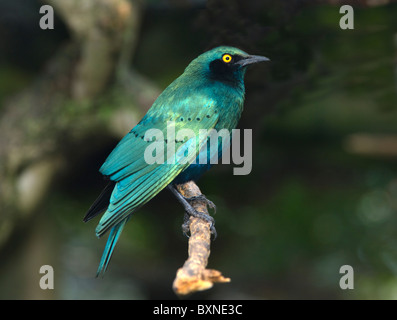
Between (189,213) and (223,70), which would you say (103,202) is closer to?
(189,213)

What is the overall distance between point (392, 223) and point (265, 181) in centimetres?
125

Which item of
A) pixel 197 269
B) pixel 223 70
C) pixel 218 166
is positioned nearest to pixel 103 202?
pixel 197 269

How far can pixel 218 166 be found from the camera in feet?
15.6

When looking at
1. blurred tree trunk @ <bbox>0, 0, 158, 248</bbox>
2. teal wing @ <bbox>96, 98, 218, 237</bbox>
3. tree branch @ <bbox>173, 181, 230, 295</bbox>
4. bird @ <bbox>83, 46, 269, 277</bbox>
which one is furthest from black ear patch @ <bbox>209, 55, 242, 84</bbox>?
blurred tree trunk @ <bbox>0, 0, 158, 248</bbox>

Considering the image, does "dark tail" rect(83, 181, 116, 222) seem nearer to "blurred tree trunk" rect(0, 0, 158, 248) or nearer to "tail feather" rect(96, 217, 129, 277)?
"tail feather" rect(96, 217, 129, 277)

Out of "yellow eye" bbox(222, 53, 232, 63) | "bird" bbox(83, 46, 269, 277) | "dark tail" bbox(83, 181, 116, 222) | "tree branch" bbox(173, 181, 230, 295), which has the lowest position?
"tree branch" bbox(173, 181, 230, 295)

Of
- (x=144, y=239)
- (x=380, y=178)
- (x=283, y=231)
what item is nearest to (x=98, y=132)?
(x=144, y=239)

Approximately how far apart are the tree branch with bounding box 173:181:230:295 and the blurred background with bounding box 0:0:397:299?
1.57 metres

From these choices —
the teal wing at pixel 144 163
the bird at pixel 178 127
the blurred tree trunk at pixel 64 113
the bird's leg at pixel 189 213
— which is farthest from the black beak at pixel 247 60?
the blurred tree trunk at pixel 64 113

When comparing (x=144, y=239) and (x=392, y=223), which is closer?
(x=392, y=223)

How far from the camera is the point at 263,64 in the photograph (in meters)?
3.84

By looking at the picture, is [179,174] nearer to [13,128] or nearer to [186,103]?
[186,103]

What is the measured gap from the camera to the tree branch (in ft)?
6.26
